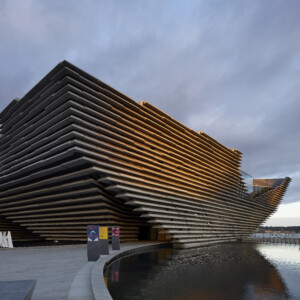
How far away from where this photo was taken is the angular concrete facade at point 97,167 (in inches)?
802

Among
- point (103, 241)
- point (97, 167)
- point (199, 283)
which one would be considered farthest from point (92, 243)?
point (97, 167)

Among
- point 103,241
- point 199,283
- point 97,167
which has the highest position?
point 97,167

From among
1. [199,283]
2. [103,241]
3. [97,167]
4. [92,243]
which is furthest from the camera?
[97,167]

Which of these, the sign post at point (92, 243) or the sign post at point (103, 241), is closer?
the sign post at point (92, 243)

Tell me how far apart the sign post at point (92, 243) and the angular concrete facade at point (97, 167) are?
295 inches

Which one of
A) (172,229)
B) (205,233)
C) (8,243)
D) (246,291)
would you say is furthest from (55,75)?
(205,233)

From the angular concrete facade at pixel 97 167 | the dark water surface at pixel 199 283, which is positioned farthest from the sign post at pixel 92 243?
the angular concrete facade at pixel 97 167

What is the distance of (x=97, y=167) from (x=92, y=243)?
Result: 7.95 meters

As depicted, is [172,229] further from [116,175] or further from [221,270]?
[221,270]

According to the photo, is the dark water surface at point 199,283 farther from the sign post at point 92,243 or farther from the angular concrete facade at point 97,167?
the angular concrete facade at point 97,167

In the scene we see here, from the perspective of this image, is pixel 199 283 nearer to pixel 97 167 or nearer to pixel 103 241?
A: pixel 103 241

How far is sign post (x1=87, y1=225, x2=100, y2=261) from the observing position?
1218cm

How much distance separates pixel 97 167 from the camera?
778 inches

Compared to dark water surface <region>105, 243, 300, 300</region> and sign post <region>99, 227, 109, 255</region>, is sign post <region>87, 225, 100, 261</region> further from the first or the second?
sign post <region>99, 227, 109, 255</region>
